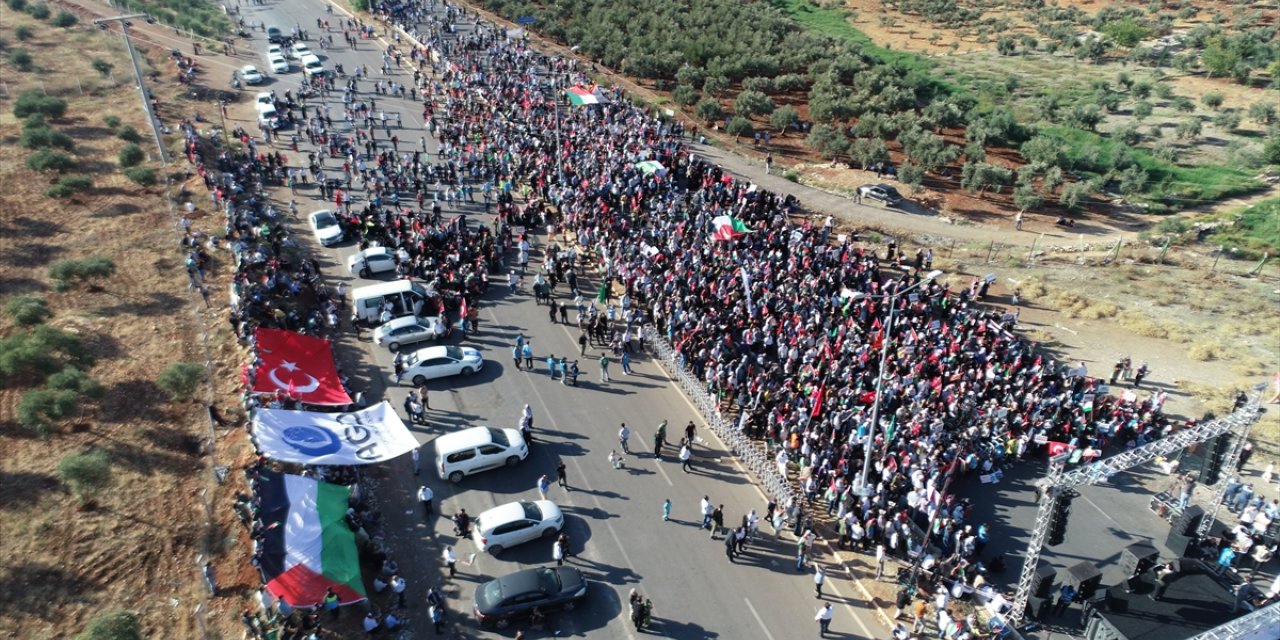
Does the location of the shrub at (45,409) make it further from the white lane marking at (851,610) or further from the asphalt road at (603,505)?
the white lane marking at (851,610)

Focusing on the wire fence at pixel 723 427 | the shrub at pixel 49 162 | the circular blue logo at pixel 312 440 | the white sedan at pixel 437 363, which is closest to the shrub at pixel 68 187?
the shrub at pixel 49 162

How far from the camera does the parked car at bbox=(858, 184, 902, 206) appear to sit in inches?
1847

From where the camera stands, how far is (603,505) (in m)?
23.4

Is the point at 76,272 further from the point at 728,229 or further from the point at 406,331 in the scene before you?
the point at 728,229

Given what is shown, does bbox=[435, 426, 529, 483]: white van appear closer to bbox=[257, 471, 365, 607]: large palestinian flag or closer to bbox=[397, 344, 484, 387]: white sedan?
bbox=[257, 471, 365, 607]: large palestinian flag

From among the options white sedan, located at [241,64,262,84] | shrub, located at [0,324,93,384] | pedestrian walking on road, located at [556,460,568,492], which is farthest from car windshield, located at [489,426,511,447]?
white sedan, located at [241,64,262,84]

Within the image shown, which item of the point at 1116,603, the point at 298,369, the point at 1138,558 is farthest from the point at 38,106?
the point at 1138,558

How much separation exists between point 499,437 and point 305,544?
263 inches

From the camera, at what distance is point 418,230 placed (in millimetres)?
36062

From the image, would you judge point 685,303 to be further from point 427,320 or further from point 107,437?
point 107,437

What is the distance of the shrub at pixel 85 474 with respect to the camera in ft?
72.5

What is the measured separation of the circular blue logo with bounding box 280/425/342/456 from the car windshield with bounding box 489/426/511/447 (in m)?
4.37

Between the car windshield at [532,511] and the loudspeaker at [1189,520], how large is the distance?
1783 centimetres

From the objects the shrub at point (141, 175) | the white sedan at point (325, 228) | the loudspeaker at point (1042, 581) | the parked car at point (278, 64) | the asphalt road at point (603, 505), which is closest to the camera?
the loudspeaker at point (1042, 581)
